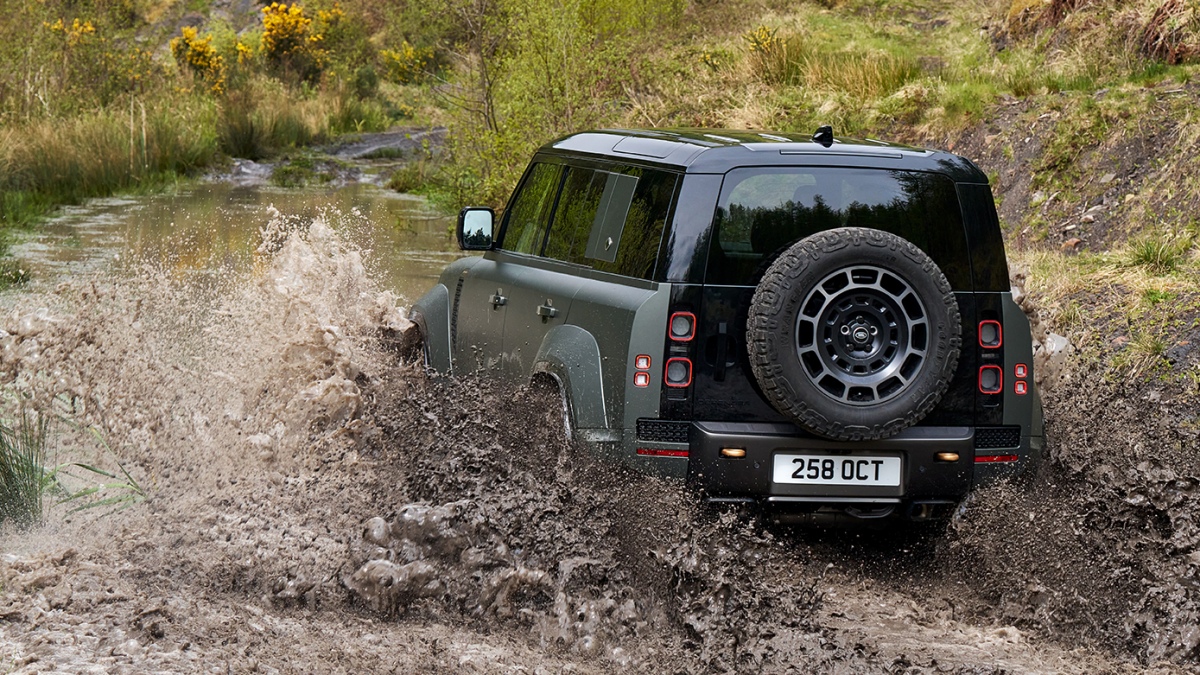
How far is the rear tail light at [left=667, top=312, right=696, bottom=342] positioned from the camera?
198 inches

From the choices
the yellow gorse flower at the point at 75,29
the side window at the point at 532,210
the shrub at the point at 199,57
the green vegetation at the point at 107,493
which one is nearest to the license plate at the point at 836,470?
the side window at the point at 532,210

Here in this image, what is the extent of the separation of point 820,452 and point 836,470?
3.5 inches

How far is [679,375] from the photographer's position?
16.6 ft

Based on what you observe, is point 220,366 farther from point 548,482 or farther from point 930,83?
point 930,83

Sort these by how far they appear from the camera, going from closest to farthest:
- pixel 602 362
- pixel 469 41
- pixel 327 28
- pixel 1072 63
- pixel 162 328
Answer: pixel 602 362, pixel 162 328, pixel 1072 63, pixel 469 41, pixel 327 28

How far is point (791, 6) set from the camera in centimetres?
2680

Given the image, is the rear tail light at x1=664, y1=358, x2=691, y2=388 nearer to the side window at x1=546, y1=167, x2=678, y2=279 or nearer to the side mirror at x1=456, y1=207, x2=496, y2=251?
the side window at x1=546, y1=167, x2=678, y2=279

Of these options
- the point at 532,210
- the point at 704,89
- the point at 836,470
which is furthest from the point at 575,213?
the point at 704,89

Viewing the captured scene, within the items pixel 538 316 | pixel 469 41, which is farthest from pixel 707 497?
pixel 469 41

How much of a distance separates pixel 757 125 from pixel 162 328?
9054 millimetres

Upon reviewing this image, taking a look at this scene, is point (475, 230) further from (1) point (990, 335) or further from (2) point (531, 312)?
(1) point (990, 335)

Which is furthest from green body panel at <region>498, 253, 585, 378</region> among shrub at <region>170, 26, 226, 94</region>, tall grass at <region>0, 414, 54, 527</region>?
shrub at <region>170, 26, 226, 94</region>

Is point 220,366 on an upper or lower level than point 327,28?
lower

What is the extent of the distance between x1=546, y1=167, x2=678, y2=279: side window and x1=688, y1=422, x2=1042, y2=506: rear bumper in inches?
27.9
